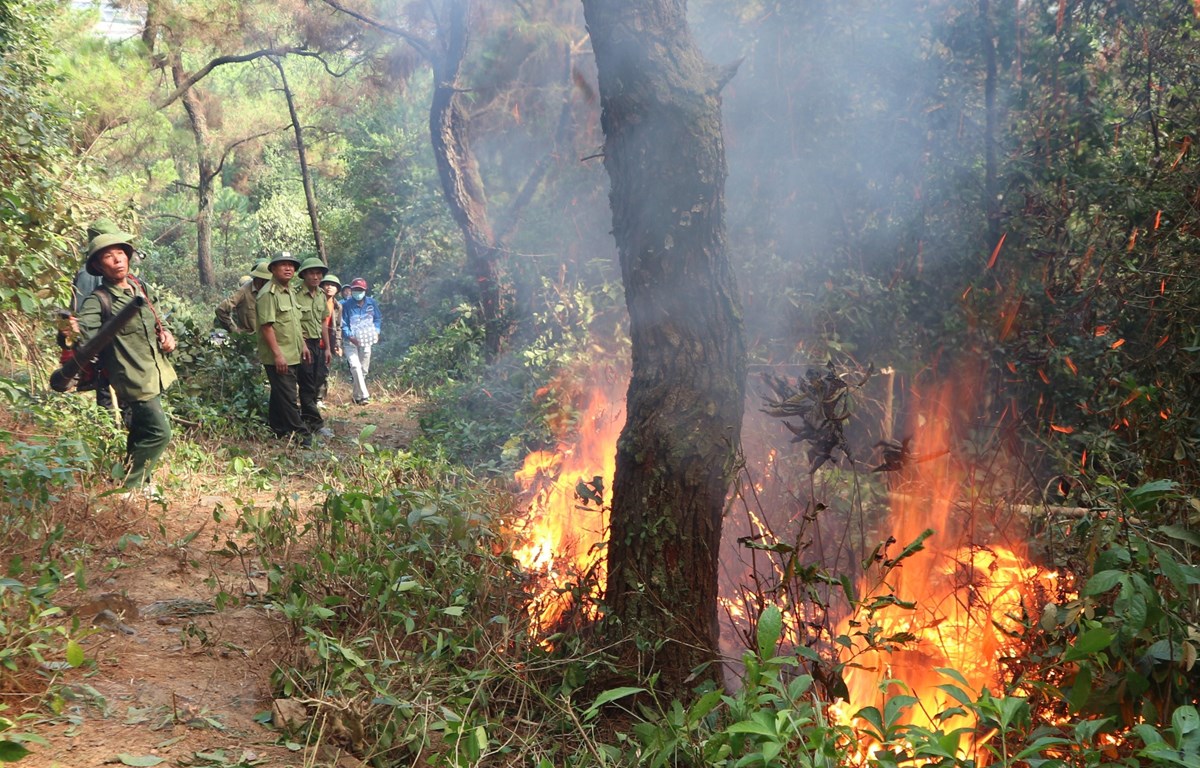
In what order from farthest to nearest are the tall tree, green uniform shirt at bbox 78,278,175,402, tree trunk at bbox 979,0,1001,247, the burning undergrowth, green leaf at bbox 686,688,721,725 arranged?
the tall tree < tree trunk at bbox 979,0,1001,247 < green uniform shirt at bbox 78,278,175,402 < the burning undergrowth < green leaf at bbox 686,688,721,725

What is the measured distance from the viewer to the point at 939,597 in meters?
5.25

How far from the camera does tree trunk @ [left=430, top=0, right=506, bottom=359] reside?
462 inches

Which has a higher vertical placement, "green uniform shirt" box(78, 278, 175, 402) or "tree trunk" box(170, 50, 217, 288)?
"tree trunk" box(170, 50, 217, 288)

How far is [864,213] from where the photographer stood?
8.43m

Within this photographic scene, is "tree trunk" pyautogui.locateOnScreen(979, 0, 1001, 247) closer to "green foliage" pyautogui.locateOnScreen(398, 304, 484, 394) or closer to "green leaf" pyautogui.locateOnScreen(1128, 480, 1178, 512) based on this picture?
"green leaf" pyautogui.locateOnScreen(1128, 480, 1178, 512)

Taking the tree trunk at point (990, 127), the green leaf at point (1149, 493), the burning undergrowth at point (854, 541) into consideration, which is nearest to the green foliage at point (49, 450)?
the burning undergrowth at point (854, 541)

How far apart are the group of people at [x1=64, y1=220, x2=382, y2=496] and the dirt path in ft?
1.24

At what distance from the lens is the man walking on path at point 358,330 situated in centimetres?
1273

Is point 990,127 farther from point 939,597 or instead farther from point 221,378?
point 221,378

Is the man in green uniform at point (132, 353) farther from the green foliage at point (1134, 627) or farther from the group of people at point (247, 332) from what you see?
the green foliage at point (1134, 627)

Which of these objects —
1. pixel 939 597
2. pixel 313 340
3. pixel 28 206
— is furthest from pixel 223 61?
pixel 939 597

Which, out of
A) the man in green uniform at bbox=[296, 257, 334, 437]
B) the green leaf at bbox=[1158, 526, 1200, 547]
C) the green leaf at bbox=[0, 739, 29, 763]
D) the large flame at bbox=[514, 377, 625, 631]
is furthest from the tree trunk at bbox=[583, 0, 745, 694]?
the man in green uniform at bbox=[296, 257, 334, 437]

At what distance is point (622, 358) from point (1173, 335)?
596 cm

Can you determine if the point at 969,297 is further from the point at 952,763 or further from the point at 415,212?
the point at 415,212
